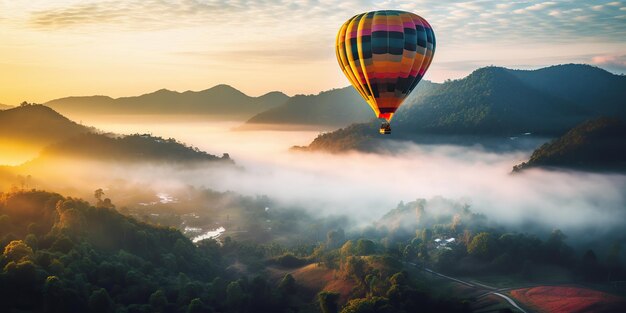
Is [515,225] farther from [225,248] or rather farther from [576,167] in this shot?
[225,248]

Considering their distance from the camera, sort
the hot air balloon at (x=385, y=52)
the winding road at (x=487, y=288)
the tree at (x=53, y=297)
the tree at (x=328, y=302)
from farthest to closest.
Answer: the tree at (x=328, y=302) < the winding road at (x=487, y=288) < the tree at (x=53, y=297) < the hot air balloon at (x=385, y=52)

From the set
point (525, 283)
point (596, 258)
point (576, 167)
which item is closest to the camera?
point (525, 283)

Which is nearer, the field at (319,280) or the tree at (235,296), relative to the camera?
the tree at (235,296)

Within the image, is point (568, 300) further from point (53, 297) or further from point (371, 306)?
point (53, 297)

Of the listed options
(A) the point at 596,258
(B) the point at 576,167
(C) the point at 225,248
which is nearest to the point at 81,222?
(C) the point at 225,248

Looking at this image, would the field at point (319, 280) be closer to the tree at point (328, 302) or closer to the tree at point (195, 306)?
the tree at point (328, 302)

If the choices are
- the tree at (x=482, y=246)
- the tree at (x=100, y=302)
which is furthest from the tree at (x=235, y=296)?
the tree at (x=482, y=246)

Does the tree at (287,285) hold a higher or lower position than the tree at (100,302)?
lower
